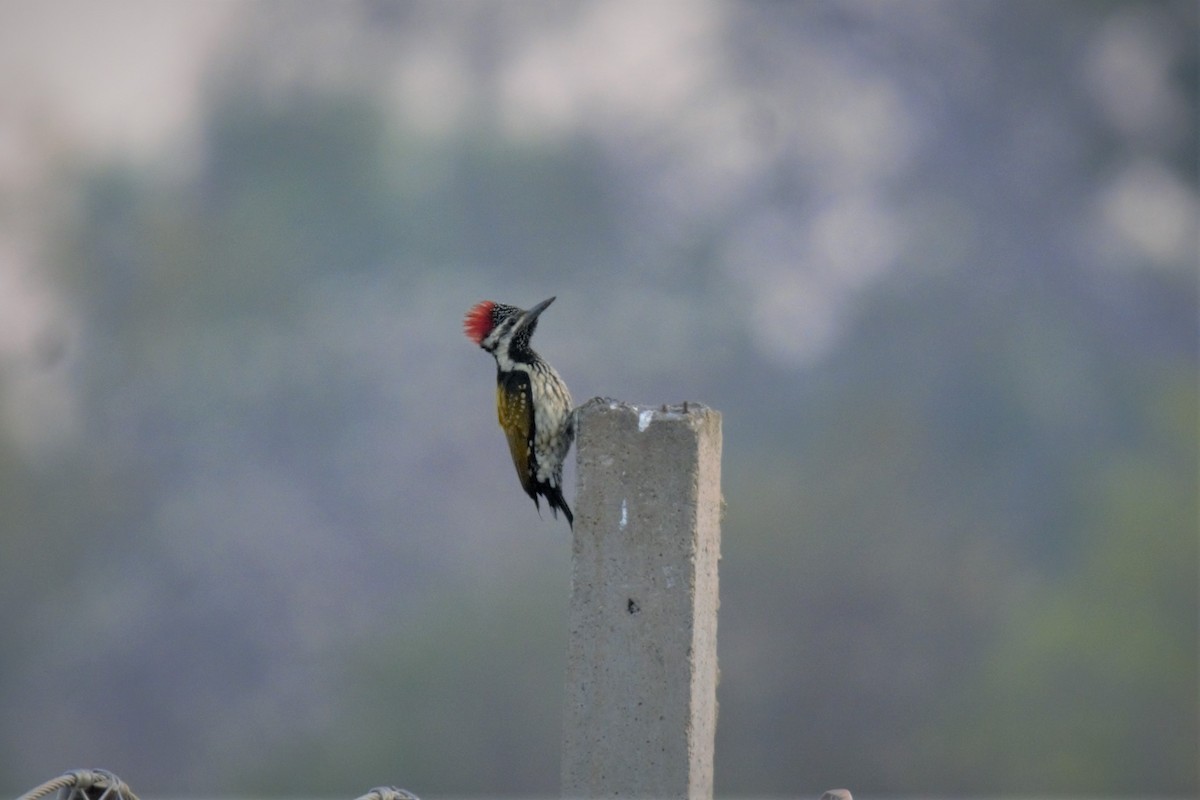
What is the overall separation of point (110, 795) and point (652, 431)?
2.02 m

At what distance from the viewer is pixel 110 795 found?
364 cm

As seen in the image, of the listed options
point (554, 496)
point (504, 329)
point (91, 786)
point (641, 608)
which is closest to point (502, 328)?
point (504, 329)

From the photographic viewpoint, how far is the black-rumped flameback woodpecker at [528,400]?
4.91 m

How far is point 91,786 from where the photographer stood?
364 centimetres

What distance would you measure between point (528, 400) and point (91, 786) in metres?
2.16

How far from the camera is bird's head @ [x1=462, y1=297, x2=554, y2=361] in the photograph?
5027 mm

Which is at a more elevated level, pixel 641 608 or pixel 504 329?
pixel 504 329

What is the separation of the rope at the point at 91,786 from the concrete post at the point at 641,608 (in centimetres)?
138

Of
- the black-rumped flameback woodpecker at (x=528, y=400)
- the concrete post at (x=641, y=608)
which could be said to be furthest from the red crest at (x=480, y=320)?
the concrete post at (x=641, y=608)

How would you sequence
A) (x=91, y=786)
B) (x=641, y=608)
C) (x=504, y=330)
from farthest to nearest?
(x=504, y=330)
(x=91, y=786)
(x=641, y=608)

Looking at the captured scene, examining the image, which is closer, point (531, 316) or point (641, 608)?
point (641, 608)

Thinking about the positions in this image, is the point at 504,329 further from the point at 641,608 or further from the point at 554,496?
the point at 641,608

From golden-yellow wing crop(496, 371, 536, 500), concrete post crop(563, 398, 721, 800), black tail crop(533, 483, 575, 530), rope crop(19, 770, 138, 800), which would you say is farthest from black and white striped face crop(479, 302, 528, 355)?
rope crop(19, 770, 138, 800)

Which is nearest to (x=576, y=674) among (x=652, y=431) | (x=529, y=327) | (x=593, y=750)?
(x=593, y=750)
